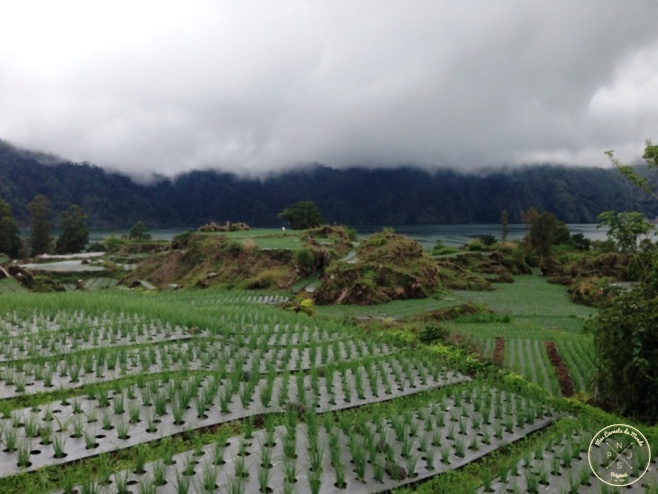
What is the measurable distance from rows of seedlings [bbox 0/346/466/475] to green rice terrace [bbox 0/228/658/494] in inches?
0.9

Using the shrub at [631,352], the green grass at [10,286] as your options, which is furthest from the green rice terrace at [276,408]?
the green grass at [10,286]

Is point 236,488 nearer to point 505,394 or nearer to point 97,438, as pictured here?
point 97,438

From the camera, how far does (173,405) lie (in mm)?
5363

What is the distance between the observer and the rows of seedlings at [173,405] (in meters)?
4.45

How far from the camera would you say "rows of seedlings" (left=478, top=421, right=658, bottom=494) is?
4.43m

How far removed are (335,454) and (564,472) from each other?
2.48 metres

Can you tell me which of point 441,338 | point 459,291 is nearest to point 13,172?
point 459,291

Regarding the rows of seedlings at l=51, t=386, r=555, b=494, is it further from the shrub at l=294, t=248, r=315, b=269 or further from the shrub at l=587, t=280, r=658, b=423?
the shrub at l=294, t=248, r=315, b=269

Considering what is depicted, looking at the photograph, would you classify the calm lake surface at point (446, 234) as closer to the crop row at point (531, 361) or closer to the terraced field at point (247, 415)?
the crop row at point (531, 361)

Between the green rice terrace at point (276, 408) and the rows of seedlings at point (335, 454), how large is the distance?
2cm

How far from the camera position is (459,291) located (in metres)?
29.4

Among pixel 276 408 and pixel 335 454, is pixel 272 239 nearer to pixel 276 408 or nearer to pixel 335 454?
pixel 276 408

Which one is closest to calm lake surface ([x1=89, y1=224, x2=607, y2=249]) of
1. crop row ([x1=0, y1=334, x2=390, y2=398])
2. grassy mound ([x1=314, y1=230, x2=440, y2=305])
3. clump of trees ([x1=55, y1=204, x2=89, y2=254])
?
clump of trees ([x1=55, y1=204, x2=89, y2=254])

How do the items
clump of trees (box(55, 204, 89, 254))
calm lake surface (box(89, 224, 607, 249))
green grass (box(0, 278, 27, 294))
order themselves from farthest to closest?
calm lake surface (box(89, 224, 607, 249)) → clump of trees (box(55, 204, 89, 254)) → green grass (box(0, 278, 27, 294))
